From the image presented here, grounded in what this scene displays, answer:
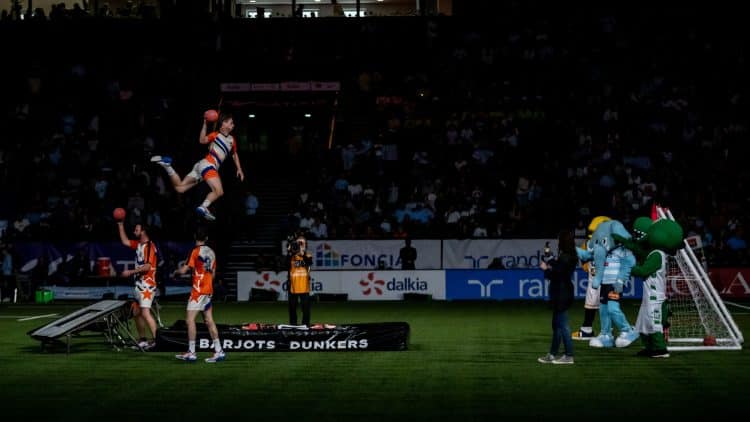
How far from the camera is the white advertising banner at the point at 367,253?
1345 inches

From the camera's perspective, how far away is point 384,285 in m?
33.2

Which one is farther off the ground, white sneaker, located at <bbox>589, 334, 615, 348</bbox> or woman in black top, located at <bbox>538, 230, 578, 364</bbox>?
woman in black top, located at <bbox>538, 230, 578, 364</bbox>

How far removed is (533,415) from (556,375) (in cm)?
341

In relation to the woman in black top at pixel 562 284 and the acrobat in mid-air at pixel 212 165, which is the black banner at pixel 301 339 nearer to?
the acrobat in mid-air at pixel 212 165

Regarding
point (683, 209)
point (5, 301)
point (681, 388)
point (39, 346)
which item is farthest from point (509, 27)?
point (681, 388)

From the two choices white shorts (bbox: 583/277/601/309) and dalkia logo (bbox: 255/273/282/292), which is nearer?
white shorts (bbox: 583/277/601/309)

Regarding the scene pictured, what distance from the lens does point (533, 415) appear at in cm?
1172

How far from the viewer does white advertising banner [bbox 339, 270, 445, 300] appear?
33094mm

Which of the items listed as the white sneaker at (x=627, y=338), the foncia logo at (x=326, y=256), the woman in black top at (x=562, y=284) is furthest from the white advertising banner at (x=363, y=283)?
the woman in black top at (x=562, y=284)

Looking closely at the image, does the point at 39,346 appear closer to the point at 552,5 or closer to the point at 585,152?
the point at 585,152

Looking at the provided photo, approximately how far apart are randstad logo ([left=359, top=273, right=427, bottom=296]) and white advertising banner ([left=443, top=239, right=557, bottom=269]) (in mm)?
1443

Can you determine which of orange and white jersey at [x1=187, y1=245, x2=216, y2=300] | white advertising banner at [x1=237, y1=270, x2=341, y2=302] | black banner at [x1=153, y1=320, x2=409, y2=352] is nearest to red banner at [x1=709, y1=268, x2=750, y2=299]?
white advertising banner at [x1=237, y1=270, x2=341, y2=302]

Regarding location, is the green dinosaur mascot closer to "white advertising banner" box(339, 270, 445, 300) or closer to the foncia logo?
"white advertising banner" box(339, 270, 445, 300)

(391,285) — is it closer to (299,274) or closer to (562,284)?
(299,274)
